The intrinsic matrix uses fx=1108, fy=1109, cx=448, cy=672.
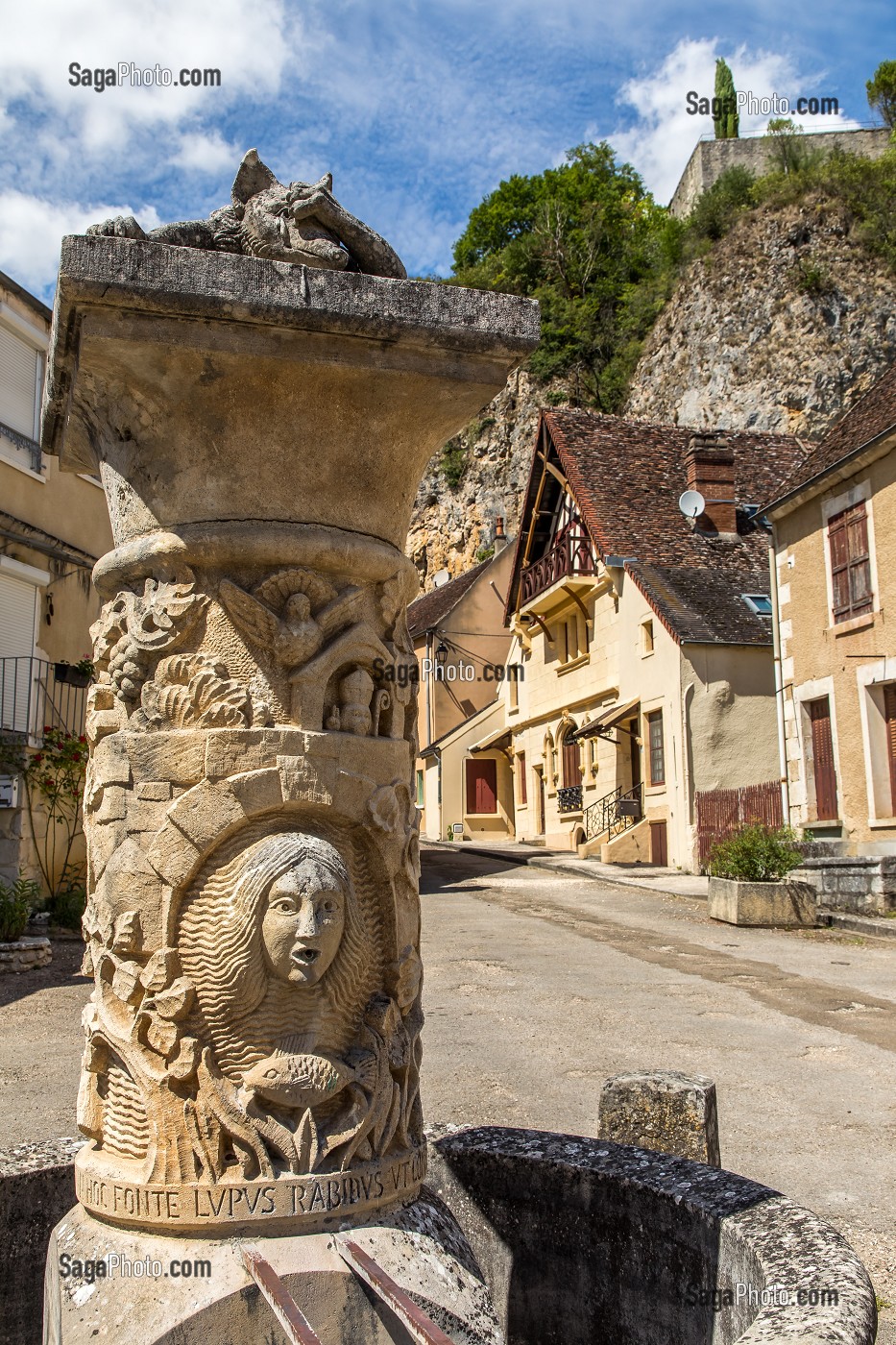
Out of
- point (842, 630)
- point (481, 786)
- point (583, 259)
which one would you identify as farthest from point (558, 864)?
point (583, 259)

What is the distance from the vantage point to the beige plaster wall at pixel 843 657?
581 inches

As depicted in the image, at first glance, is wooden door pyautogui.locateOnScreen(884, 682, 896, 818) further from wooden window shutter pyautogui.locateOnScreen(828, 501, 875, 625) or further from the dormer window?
the dormer window

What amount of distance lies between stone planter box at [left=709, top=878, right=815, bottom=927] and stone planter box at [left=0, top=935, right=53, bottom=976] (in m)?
7.63

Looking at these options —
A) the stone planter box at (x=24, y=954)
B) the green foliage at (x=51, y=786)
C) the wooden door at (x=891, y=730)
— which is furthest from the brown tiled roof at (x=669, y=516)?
the stone planter box at (x=24, y=954)

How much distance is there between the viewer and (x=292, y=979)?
230 cm

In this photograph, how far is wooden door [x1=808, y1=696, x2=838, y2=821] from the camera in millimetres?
16084

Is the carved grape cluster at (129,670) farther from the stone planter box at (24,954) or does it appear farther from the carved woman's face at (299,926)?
the stone planter box at (24,954)

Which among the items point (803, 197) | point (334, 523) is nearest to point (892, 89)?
point (803, 197)

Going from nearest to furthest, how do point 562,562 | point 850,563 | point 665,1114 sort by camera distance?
point 665,1114 < point 850,563 < point 562,562

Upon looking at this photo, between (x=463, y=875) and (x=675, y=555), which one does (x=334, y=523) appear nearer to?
(x=463, y=875)

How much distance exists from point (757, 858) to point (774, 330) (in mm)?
25838

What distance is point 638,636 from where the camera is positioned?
22.0 metres

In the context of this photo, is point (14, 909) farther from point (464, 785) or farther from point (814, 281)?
point (814, 281)
